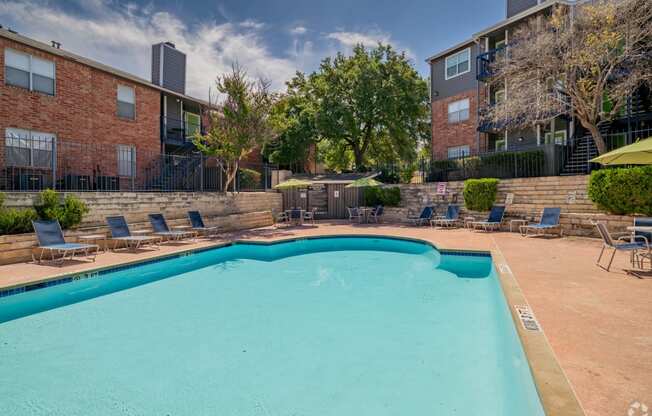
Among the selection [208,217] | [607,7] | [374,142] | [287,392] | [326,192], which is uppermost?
[607,7]

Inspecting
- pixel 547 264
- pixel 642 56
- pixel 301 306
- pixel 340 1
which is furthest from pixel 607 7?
pixel 301 306

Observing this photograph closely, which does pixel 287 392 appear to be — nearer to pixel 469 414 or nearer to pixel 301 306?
pixel 469 414

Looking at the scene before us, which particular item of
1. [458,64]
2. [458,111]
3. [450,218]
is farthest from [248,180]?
[458,64]

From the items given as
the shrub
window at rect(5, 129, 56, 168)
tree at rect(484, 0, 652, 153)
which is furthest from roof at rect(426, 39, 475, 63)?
the shrub

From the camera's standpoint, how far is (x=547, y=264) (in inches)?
277

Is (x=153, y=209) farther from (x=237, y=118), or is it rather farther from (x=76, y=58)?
(x=76, y=58)

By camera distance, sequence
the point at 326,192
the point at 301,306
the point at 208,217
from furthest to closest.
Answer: the point at 326,192 < the point at 208,217 < the point at 301,306

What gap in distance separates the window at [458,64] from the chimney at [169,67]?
53.7 ft

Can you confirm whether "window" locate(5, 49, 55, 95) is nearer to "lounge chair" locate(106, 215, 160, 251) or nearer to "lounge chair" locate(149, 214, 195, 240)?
"lounge chair" locate(149, 214, 195, 240)

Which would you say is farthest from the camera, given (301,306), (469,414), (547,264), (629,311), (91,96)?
(91,96)

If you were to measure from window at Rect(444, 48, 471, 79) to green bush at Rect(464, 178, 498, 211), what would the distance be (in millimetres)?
9251

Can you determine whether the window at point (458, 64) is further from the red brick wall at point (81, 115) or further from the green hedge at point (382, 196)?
the red brick wall at point (81, 115)

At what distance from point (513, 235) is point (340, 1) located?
11612mm

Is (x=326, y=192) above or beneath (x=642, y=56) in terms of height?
beneath
